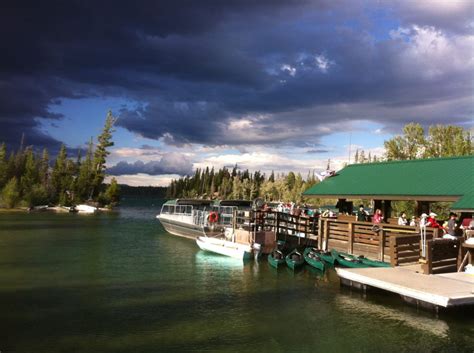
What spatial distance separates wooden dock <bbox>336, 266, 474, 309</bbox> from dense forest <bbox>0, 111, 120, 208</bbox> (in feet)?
322

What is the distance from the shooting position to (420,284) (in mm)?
16578

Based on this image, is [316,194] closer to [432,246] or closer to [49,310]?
[432,246]

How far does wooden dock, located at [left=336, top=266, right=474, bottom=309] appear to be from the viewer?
48.1 feet

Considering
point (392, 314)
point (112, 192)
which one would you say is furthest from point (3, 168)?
point (392, 314)

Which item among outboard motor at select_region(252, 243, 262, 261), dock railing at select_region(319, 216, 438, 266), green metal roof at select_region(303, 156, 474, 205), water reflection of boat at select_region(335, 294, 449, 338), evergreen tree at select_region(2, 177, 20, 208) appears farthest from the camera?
evergreen tree at select_region(2, 177, 20, 208)

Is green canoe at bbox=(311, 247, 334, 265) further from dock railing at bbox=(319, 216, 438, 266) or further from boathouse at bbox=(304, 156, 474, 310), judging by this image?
boathouse at bbox=(304, 156, 474, 310)

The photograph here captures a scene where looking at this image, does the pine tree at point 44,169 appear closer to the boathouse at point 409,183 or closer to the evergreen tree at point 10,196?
the evergreen tree at point 10,196

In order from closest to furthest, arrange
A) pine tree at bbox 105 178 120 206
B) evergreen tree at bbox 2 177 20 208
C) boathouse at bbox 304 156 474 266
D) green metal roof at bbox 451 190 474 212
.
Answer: green metal roof at bbox 451 190 474 212
boathouse at bbox 304 156 474 266
evergreen tree at bbox 2 177 20 208
pine tree at bbox 105 178 120 206

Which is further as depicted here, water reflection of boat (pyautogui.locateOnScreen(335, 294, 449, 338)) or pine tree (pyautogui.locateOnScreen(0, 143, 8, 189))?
pine tree (pyautogui.locateOnScreen(0, 143, 8, 189))

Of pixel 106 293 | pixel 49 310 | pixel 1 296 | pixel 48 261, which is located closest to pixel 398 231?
pixel 106 293

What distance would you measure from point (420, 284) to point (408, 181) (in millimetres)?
10251

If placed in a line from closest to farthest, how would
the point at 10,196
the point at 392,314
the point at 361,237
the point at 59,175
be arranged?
the point at 392,314, the point at 361,237, the point at 10,196, the point at 59,175

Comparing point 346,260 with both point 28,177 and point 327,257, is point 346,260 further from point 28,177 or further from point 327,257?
point 28,177

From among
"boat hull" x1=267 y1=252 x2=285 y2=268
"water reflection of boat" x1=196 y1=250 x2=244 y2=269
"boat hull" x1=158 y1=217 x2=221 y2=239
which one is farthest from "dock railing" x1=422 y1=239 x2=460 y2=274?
"boat hull" x1=158 y1=217 x2=221 y2=239
